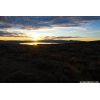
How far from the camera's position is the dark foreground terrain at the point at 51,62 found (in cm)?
559

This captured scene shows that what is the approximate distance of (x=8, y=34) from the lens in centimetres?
562

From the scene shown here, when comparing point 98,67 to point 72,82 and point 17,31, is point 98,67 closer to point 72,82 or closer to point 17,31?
point 72,82

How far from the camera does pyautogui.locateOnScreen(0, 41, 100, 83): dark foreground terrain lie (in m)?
5.59

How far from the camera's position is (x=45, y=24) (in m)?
5.61

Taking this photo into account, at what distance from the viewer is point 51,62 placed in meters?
5.61

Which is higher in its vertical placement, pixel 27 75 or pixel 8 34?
pixel 8 34

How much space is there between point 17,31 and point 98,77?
1276 mm
